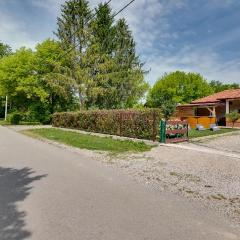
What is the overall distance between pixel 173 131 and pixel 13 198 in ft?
36.4

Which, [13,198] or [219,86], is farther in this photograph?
[219,86]

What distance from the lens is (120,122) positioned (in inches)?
766

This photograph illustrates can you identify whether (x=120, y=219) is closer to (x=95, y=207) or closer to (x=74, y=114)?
(x=95, y=207)

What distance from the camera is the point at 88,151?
12.6 metres

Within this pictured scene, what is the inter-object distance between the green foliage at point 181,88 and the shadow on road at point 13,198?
67.3 m

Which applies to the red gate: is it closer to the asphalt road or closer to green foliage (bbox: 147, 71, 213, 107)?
the asphalt road

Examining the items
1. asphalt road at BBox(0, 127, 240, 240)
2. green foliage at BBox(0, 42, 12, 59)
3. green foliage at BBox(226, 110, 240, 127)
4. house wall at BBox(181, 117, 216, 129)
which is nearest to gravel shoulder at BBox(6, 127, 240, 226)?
asphalt road at BBox(0, 127, 240, 240)

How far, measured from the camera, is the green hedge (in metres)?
16.0

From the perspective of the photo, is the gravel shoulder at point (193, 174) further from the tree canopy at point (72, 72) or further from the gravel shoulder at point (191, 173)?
the tree canopy at point (72, 72)

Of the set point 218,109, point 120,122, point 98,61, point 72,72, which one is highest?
point 98,61

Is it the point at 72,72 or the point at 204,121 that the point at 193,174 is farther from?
the point at 72,72

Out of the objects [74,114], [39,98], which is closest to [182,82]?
[39,98]

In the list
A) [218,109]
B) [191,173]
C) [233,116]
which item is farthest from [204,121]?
[191,173]

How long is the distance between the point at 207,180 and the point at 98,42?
116ft
